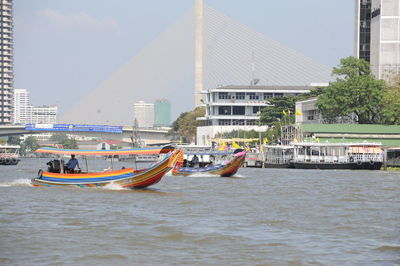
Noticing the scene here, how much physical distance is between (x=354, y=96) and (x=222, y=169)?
3193 centimetres

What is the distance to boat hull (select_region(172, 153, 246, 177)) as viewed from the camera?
50.4m

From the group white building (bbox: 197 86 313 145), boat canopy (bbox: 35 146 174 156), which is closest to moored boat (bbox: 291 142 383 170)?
boat canopy (bbox: 35 146 174 156)

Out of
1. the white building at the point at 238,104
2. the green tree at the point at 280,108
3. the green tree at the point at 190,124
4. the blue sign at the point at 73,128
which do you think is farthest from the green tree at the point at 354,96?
the blue sign at the point at 73,128

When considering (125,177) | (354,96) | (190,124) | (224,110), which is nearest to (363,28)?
(354,96)

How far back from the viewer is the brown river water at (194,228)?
1769 cm

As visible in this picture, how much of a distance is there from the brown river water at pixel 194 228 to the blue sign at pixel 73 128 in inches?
4009

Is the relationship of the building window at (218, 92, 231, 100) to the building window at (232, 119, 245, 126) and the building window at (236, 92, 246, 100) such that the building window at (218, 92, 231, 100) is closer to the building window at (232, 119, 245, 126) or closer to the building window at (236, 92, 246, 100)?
the building window at (236, 92, 246, 100)

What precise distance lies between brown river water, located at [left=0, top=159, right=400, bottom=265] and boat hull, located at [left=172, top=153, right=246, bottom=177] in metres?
15.1

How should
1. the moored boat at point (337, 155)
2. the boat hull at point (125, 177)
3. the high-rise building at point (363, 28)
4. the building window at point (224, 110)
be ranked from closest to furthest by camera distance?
the boat hull at point (125, 177) < the moored boat at point (337, 155) < the high-rise building at point (363, 28) < the building window at point (224, 110)

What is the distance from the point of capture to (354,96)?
78938mm

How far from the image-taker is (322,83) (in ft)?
413

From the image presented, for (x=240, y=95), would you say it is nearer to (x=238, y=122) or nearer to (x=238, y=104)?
(x=238, y=104)

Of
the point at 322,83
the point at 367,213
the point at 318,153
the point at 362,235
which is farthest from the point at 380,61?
the point at 362,235

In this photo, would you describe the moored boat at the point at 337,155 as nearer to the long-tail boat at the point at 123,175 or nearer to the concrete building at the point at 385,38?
the concrete building at the point at 385,38
